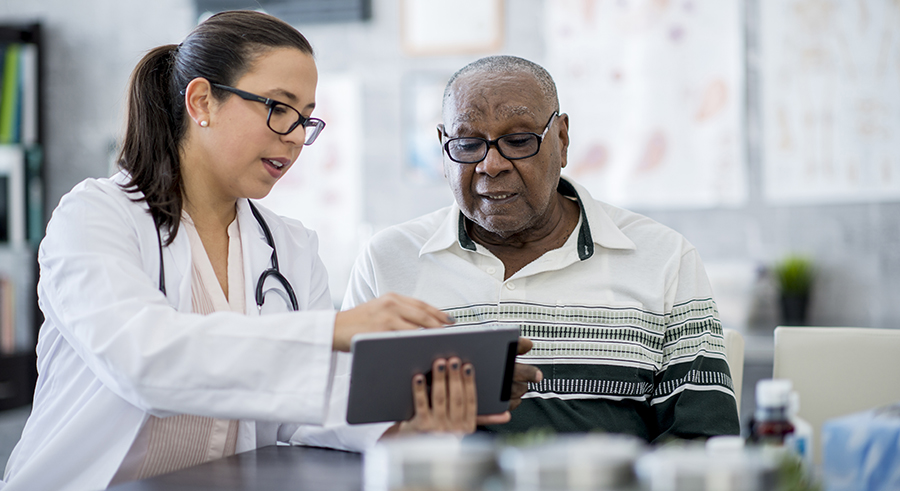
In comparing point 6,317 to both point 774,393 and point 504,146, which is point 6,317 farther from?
point 774,393

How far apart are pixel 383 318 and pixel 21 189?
2931 mm

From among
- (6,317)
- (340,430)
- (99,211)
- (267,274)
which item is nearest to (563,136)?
(267,274)

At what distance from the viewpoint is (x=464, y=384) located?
1.15m

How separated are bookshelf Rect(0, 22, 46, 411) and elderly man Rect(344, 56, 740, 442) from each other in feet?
7.46

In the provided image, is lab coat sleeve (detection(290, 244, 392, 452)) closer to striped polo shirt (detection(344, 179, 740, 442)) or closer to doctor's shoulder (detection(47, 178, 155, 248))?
striped polo shirt (detection(344, 179, 740, 442))

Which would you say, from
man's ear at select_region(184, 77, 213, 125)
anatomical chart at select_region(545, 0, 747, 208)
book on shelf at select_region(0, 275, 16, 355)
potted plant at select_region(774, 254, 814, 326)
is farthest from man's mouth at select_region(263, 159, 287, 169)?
book on shelf at select_region(0, 275, 16, 355)

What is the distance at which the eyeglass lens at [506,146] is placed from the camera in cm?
166

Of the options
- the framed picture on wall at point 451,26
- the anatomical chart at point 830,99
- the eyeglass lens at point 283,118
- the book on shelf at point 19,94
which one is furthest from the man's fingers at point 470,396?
the book on shelf at point 19,94

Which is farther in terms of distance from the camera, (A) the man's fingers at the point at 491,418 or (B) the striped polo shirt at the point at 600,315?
(B) the striped polo shirt at the point at 600,315

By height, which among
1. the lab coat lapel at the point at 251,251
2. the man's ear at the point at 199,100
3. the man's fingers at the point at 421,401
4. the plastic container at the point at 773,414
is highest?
the man's ear at the point at 199,100

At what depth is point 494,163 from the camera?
64.6 inches

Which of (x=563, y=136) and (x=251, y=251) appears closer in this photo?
(x=251, y=251)

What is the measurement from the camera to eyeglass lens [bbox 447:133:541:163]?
166 centimetres

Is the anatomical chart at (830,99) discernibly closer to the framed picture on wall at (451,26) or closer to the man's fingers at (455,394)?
the framed picture on wall at (451,26)
